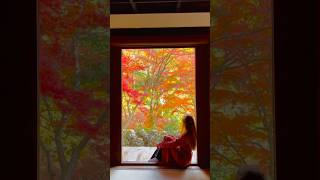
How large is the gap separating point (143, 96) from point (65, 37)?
4116mm

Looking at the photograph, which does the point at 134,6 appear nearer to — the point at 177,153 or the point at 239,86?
the point at 177,153

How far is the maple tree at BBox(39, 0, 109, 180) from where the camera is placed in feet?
8.96

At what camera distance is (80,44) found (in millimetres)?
2740

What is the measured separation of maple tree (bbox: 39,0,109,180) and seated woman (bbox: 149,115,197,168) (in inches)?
75.3

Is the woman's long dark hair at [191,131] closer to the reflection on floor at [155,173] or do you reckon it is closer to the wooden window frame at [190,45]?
the wooden window frame at [190,45]

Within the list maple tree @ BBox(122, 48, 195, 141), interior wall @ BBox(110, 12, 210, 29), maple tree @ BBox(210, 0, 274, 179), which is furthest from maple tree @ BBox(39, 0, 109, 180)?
maple tree @ BBox(122, 48, 195, 141)

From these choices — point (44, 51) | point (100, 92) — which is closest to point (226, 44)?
point (100, 92)

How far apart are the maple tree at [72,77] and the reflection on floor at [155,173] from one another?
49.4 inches

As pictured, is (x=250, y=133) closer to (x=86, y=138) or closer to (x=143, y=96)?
(x=86, y=138)

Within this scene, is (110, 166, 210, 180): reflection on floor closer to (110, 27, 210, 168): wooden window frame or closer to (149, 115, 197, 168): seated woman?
(149, 115, 197, 168): seated woman

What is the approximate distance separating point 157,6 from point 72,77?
2088 millimetres

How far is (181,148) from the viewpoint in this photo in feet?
14.7

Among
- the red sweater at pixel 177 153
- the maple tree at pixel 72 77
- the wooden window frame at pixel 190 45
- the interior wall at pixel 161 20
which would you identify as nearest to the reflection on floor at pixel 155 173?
the red sweater at pixel 177 153

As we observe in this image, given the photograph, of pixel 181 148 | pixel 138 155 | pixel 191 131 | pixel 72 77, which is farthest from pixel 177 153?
pixel 72 77
